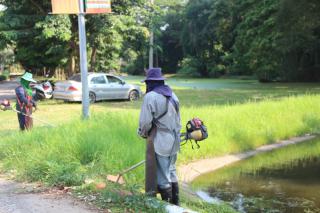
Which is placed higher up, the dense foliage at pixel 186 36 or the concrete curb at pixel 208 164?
the dense foliage at pixel 186 36

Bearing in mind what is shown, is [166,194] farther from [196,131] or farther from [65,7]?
[65,7]

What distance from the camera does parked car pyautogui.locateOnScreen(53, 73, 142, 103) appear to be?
23.7m

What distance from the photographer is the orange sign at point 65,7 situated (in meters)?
11.8

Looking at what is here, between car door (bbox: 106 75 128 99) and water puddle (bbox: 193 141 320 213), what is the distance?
13190 millimetres

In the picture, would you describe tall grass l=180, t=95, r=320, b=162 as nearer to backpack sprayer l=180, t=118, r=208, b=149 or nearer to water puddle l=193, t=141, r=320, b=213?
water puddle l=193, t=141, r=320, b=213

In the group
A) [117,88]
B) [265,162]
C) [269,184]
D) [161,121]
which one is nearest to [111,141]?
[161,121]

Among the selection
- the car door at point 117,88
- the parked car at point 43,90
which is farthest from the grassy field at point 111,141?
the parked car at point 43,90

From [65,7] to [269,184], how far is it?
640cm

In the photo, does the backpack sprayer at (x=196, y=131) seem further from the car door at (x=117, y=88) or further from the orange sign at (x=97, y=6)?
the car door at (x=117, y=88)

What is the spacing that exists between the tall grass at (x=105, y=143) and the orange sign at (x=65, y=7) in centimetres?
271

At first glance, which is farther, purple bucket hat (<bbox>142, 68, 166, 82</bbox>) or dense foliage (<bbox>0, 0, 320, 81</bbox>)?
dense foliage (<bbox>0, 0, 320, 81</bbox>)

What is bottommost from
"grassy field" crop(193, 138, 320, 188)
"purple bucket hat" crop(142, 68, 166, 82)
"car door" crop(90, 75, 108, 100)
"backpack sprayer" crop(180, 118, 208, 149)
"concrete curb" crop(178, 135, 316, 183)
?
"grassy field" crop(193, 138, 320, 188)

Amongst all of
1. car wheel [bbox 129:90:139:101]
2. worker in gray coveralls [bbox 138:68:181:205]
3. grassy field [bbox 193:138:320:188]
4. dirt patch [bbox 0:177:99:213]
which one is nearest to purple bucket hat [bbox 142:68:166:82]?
worker in gray coveralls [bbox 138:68:181:205]

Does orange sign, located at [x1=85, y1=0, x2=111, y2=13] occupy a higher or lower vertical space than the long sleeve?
higher
